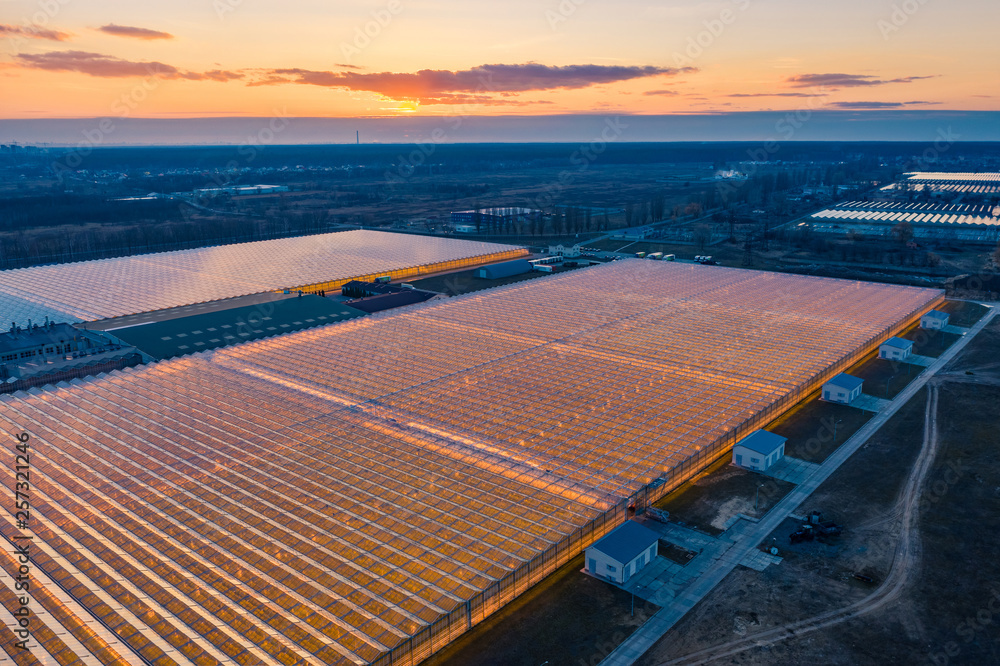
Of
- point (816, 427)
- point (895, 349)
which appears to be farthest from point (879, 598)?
point (895, 349)

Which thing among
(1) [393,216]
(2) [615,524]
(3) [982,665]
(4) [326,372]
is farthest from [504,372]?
(1) [393,216]

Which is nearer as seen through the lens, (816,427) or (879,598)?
(879,598)

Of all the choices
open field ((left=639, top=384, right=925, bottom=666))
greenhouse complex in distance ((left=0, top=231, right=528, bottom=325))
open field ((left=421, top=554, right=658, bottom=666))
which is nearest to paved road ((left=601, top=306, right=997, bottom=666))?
open field ((left=639, top=384, right=925, bottom=666))

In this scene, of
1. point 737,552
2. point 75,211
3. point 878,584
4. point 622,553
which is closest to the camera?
point 622,553

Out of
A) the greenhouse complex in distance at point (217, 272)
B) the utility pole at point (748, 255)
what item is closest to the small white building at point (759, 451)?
the greenhouse complex in distance at point (217, 272)

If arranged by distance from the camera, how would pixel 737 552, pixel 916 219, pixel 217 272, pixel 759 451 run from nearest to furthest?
pixel 737 552 < pixel 759 451 < pixel 217 272 < pixel 916 219

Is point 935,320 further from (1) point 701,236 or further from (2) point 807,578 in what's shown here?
(1) point 701,236
